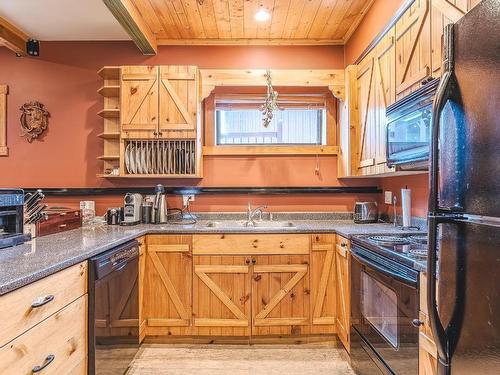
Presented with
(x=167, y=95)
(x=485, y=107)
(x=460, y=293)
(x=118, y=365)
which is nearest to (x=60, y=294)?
(x=118, y=365)

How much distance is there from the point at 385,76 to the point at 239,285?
1885 millimetres

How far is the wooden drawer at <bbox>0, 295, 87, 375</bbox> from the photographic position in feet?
3.91

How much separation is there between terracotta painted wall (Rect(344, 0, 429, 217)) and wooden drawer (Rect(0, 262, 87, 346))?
2238 millimetres

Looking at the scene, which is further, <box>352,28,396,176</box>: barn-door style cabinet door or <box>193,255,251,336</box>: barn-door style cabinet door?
<box>193,255,251,336</box>: barn-door style cabinet door

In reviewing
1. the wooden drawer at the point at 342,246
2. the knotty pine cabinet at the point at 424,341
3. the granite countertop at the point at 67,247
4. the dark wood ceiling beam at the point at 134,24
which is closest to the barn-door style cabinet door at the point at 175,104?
the dark wood ceiling beam at the point at 134,24

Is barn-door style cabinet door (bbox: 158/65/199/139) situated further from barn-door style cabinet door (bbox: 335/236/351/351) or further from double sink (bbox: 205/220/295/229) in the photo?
barn-door style cabinet door (bbox: 335/236/351/351)

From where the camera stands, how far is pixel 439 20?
5.50 feet

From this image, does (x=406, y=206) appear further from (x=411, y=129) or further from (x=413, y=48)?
(x=413, y=48)


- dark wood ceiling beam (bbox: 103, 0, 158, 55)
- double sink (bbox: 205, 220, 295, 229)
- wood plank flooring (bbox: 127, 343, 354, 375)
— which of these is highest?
dark wood ceiling beam (bbox: 103, 0, 158, 55)

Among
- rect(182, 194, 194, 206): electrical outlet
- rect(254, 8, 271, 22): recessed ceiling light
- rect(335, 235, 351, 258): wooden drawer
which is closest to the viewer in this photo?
rect(335, 235, 351, 258): wooden drawer

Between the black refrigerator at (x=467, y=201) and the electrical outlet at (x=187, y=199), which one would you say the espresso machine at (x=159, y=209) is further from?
the black refrigerator at (x=467, y=201)

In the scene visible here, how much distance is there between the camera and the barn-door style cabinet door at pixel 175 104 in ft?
10.1

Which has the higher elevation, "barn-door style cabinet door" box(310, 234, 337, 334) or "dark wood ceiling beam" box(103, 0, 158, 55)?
"dark wood ceiling beam" box(103, 0, 158, 55)

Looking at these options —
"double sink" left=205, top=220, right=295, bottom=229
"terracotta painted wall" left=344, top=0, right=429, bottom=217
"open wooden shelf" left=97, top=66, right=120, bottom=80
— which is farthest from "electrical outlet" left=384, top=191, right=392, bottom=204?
"open wooden shelf" left=97, top=66, right=120, bottom=80
